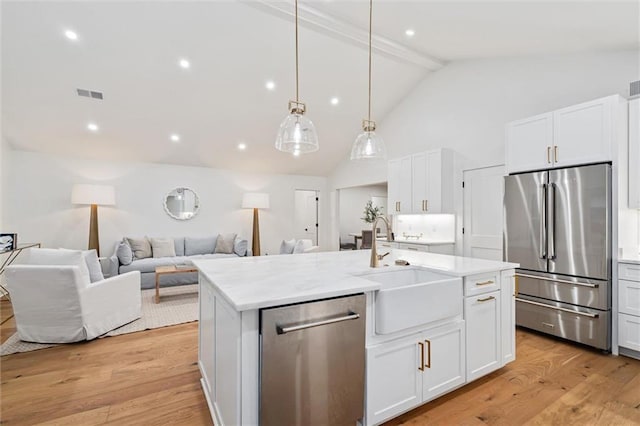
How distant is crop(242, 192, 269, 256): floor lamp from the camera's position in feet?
23.0

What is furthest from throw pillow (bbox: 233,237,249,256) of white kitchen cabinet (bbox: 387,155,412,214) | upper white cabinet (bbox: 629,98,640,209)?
upper white cabinet (bbox: 629,98,640,209)

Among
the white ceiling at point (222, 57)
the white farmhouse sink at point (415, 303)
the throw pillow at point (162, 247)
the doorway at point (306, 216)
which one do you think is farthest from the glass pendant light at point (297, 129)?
the doorway at point (306, 216)

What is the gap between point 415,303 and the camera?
69.1 inches

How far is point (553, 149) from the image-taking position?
124 inches

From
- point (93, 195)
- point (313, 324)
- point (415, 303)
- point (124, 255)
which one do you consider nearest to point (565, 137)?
point (415, 303)

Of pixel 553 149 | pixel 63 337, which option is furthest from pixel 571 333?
pixel 63 337

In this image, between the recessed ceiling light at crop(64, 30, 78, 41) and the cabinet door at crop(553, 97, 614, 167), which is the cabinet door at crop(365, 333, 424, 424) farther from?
the recessed ceiling light at crop(64, 30, 78, 41)

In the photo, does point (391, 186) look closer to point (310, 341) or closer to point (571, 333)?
point (571, 333)

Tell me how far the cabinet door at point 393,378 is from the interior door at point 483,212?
3.18 meters

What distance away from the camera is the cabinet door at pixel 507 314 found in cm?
233

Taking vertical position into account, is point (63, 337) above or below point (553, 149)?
below

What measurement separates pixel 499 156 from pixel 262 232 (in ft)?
17.8

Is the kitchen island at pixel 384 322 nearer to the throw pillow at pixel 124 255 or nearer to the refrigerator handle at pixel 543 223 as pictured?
the refrigerator handle at pixel 543 223

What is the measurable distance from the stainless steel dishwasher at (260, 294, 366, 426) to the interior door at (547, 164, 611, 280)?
2629 mm
